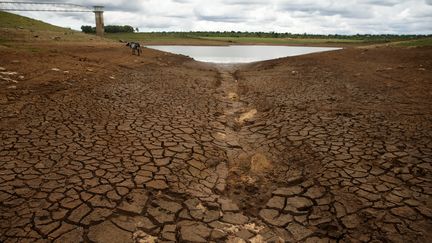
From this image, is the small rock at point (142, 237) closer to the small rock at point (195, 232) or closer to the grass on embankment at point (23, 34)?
the small rock at point (195, 232)

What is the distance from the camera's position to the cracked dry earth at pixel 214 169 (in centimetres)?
333

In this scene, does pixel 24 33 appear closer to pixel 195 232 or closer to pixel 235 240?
pixel 195 232

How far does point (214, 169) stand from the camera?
4930 millimetres

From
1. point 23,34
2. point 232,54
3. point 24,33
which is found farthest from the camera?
point 232,54

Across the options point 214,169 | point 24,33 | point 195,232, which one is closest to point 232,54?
point 24,33

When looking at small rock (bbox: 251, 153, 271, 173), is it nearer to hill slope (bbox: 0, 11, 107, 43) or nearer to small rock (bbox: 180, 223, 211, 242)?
small rock (bbox: 180, 223, 211, 242)

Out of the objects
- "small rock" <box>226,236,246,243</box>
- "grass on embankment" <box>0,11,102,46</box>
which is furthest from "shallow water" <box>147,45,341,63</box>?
Result: "small rock" <box>226,236,246,243</box>

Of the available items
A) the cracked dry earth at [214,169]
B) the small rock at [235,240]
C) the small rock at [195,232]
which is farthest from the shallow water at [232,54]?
the small rock at [235,240]

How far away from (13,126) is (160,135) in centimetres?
262

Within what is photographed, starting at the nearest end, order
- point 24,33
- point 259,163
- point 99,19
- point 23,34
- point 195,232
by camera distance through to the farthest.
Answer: point 195,232, point 259,163, point 23,34, point 24,33, point 99,19

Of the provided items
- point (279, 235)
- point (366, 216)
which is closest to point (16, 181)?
point (279, 235)

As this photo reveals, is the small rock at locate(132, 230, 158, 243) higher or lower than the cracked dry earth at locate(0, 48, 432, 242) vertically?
lower

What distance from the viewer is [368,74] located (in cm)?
1238

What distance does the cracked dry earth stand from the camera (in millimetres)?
3332
